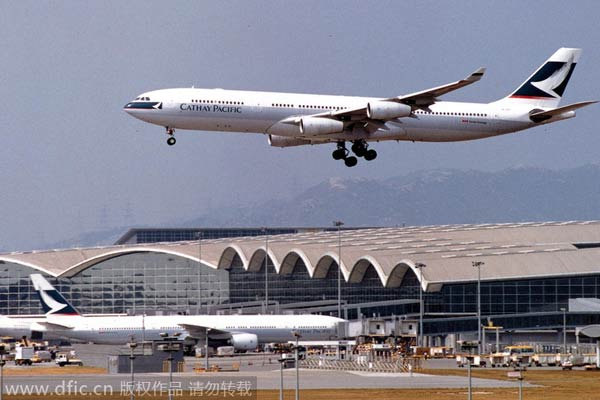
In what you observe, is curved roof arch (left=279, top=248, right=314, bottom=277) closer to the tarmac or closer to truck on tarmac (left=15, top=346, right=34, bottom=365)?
truck on tarmac (left=15, top=346, right=34, bottom=365)

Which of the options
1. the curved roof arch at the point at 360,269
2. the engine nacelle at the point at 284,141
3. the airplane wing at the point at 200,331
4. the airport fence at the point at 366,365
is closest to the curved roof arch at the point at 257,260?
the curved roof arch at the point at 360,269

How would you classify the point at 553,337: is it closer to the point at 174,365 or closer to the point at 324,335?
the point at 324,335

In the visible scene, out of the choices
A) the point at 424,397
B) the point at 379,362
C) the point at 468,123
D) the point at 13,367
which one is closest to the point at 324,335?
the point at 379,362

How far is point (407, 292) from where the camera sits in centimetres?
16888

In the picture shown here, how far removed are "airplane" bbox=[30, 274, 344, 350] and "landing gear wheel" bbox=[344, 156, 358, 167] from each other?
41198mm

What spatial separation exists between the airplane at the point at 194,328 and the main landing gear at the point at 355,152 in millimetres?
41289

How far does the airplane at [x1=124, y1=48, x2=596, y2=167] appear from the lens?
3457 inches

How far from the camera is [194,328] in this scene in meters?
136

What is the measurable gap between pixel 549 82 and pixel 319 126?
26.0 metres

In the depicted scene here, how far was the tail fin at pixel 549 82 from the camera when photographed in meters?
104

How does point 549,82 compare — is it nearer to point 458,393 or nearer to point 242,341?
point 458,393

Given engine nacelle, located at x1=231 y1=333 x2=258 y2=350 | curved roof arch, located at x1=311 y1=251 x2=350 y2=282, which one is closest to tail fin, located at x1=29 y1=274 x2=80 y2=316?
engine nacelle, located at x1=231 y1=333 x2=258 y2=350

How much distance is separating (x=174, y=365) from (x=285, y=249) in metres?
84.0

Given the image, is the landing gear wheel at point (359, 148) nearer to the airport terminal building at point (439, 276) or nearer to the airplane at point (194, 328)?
the airplane at point (194, 328)
